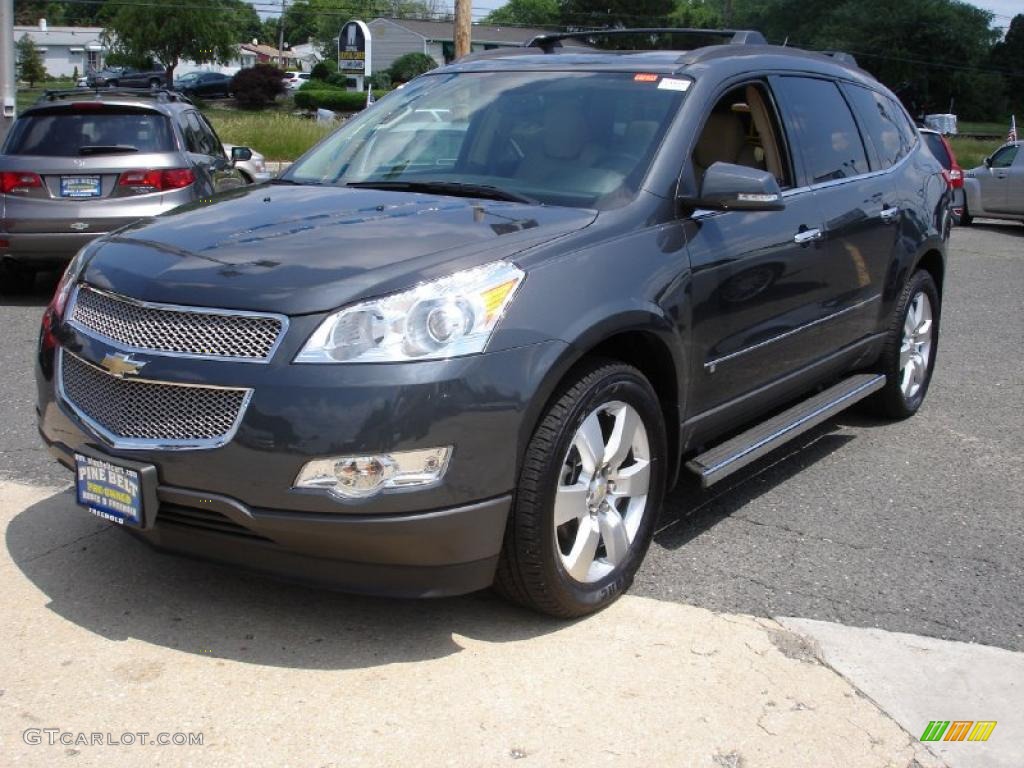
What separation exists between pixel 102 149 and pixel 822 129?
591cm

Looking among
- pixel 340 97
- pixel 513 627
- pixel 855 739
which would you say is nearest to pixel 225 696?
pixel 513 627

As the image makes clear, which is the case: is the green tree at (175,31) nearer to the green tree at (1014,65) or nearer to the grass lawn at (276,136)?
the grass lawn at (276,136)

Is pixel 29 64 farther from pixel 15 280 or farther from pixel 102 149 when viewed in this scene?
pixel 102 149

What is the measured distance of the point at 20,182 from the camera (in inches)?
353

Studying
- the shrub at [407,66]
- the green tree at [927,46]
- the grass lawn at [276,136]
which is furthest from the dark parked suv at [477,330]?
the green tree at [927,46]

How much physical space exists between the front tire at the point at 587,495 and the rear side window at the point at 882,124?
2690 millimetres

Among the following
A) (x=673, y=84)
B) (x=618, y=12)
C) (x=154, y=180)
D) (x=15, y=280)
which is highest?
(x=618, y=12)

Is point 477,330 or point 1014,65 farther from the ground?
point 1014,65

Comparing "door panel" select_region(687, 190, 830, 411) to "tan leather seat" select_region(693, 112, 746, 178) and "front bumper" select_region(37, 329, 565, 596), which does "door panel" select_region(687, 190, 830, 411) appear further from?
"front bumper" select_region(37, 329, 565, 596)

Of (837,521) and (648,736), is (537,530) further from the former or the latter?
(837,521)

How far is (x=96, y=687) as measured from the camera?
10.9 feet

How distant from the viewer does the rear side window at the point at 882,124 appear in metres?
5.98

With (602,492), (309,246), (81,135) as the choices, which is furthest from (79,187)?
(602,492)

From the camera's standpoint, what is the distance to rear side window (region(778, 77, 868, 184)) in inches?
207
